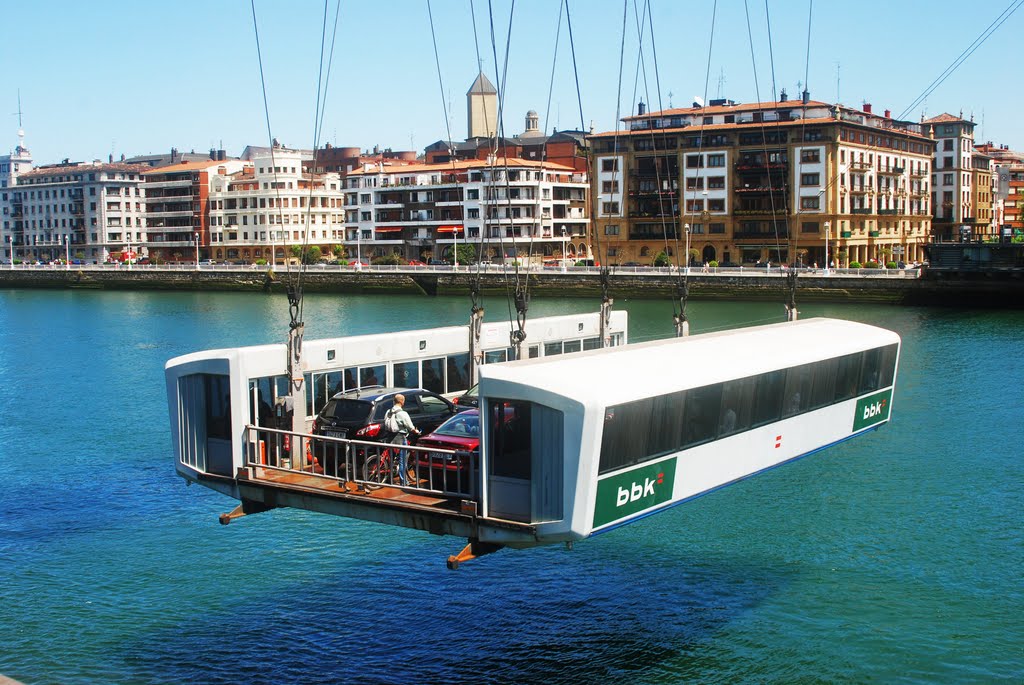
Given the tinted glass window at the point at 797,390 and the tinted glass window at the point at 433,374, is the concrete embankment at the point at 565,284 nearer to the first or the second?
the tinted glass window at the point at 433,374

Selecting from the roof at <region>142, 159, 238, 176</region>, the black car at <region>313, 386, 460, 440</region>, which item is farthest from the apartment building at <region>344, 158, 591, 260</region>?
the black car at <region>313, 386, 460, 440</region>

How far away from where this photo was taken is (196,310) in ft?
302

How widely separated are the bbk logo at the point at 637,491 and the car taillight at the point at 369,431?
5924 millimetres

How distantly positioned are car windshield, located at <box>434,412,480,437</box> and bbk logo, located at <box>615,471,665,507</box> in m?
3.01

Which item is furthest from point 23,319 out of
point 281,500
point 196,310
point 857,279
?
point 281,500

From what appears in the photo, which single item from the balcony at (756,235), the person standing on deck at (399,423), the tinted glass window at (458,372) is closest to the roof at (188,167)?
the balcony at (756,235)

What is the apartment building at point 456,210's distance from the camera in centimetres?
11900

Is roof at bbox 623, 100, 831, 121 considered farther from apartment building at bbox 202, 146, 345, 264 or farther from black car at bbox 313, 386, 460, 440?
black car at bbox 313, 386, 460, 440

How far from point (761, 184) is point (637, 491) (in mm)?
89448

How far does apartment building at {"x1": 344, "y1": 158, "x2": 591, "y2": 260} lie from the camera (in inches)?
4685

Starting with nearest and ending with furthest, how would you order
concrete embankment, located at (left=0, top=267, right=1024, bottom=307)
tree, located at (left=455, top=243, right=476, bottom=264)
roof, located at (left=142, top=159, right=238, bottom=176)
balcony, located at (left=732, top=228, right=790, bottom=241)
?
concrete embankment, located at (left=0, top=267, right=1024, bottom=307)
balcony, located at (left=732, top=228, right=790, bottom=241)
tree, located at (left=455, top=243, right=476, bottom=264)
roof, located at (left=142, top=159, right=238, bottom=176)

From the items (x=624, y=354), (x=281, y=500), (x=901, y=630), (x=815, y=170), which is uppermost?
(x=815, y=170)

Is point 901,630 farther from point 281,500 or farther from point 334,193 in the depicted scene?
point 334,193

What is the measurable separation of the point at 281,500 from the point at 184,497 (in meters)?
15.2
